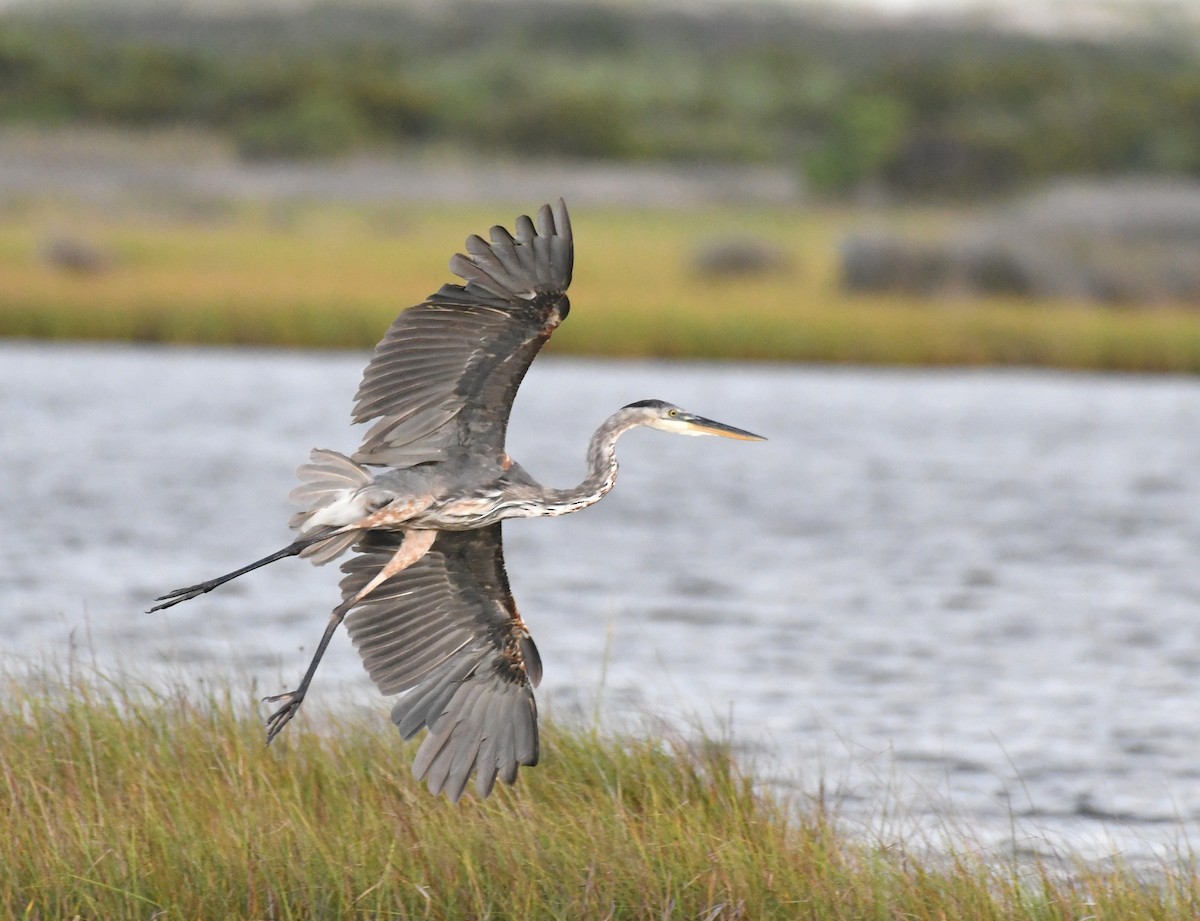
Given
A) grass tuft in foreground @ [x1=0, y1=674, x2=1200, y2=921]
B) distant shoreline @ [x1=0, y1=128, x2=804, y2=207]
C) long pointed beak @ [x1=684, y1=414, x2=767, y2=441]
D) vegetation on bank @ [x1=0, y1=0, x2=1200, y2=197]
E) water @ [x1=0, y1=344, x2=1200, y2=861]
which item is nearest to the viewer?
grass tuft in foreground @ [x1=0, y1=674, x2=1200, y2=921]

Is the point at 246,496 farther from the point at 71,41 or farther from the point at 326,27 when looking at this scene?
the point at 326,27

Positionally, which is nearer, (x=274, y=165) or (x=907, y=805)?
(x=907, y=805)

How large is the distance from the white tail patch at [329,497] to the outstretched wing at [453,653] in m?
0.26

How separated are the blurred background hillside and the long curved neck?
57.8 feet

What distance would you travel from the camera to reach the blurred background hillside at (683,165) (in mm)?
27625

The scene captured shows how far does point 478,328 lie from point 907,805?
2675mm

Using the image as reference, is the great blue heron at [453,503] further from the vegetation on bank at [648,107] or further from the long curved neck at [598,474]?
the vegetation on bank at [648,107]

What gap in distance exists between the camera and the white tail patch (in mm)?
5559

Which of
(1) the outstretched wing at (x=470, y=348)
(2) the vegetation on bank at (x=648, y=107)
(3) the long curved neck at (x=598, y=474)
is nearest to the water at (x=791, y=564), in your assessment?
(3) the long curved neck at (x=598, y=474)

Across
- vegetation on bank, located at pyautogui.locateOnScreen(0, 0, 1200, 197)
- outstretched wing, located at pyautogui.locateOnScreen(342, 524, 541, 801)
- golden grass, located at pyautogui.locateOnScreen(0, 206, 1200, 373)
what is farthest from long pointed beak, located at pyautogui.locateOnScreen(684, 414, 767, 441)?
vegetation on bank, located at pyautogui.locateOnScreen(0, 0, 1200, 197)

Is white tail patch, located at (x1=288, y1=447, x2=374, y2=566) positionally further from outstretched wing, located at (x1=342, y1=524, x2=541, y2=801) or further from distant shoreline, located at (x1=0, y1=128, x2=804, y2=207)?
distant shoreline, located at (x1=0, y1=128, x2=804, y2=207)

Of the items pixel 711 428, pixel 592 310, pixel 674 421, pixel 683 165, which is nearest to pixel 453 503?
pixel 674 421

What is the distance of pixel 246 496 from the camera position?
15.6m

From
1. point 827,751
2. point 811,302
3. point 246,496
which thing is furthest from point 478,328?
point 811,302
